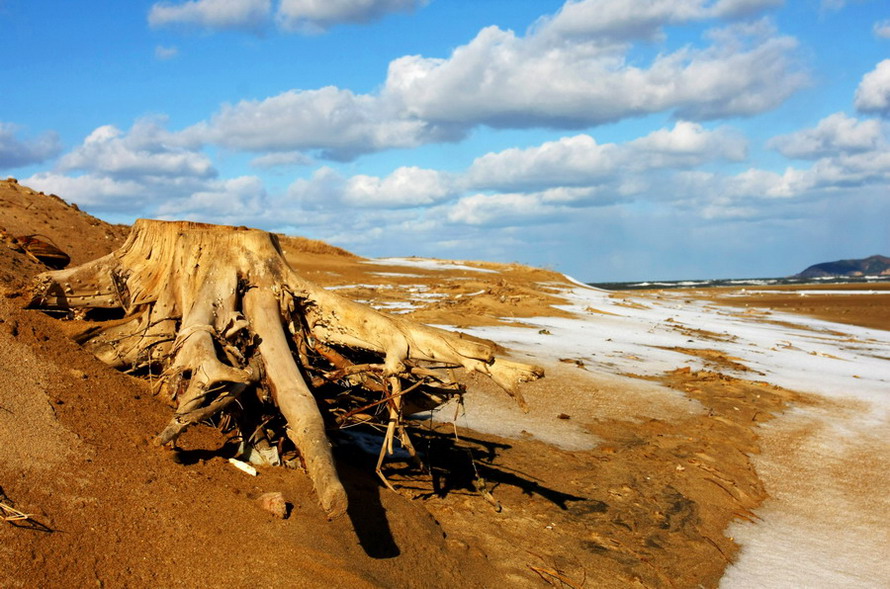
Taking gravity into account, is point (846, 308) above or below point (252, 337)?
below

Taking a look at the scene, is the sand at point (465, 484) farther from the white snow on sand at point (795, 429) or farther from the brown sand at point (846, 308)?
the brown sand at point (846, 308)

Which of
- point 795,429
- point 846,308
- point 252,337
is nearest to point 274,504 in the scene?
point 252,337

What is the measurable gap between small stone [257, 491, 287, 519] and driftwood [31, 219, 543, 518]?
0.43 meters

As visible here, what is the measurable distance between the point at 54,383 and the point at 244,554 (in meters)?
1.92

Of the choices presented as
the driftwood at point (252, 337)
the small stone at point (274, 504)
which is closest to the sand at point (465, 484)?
the small stone at point (274, 504)

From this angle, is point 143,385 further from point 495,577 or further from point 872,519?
point 872,519

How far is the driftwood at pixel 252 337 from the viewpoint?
15.5ft

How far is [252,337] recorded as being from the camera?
198 inches

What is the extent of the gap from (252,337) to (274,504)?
1425 millimetres

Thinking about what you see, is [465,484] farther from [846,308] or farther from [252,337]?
[846,308]

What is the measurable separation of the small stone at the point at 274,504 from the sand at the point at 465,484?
0.12ft

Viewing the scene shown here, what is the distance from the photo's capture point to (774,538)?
5793 mm

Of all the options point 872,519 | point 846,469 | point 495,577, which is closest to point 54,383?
point 495,577

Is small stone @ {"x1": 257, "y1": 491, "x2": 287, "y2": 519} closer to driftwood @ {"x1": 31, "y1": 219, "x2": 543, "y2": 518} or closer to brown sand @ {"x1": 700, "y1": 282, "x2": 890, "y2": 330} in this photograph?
driftwood @ {"x1": 31, "y1": 219, "x2": 543, "y2": 518}
